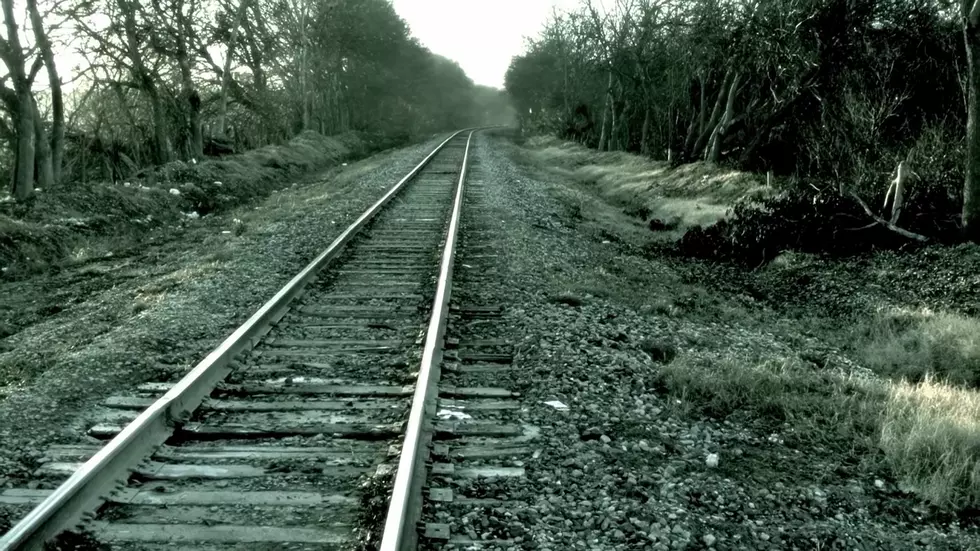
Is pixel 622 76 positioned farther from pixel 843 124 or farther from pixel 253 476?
pixel 253 476

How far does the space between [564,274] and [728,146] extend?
→ 13.8 metres

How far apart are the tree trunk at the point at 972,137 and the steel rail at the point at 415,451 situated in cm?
758

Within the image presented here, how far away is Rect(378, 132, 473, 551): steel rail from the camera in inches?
129

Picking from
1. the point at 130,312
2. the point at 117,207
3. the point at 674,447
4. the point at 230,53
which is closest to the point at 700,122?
the point at 230,53

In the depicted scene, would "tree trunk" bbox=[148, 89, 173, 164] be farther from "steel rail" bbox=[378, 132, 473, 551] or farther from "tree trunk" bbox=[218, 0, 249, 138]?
"steel rail" bbox=[378, 132, 473, 551]

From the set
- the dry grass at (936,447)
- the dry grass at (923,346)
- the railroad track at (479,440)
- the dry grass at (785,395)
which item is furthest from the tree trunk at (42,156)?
the dry grass at (936,447)

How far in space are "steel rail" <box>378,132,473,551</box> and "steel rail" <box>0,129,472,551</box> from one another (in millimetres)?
1433

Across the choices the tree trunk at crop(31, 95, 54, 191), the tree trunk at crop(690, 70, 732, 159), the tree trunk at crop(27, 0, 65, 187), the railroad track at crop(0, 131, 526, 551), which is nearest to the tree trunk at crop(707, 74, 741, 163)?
the tree trunk at crop(690, 70, 732, 159)

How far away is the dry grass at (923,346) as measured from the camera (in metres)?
6.77

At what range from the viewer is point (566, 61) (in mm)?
45469

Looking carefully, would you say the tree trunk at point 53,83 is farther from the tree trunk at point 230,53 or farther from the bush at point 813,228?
the bush at point 813,228

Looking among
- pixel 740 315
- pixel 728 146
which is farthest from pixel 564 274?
pixel 728 146

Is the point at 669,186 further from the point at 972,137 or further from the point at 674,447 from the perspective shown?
the point at 674,447

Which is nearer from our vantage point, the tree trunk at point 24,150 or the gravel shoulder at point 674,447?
the gravel shoulder at point 674,447
